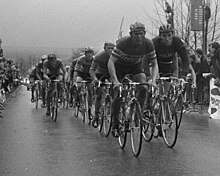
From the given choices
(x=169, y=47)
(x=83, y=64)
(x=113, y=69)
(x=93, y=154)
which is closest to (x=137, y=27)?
(x=113, y=69)

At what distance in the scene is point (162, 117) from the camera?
8109 mm

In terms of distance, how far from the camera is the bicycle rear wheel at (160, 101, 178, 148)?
25.8ft

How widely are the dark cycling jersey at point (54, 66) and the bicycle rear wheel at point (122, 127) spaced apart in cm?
565

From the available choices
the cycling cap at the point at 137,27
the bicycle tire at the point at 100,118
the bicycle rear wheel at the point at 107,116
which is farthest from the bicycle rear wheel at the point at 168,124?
the bicycle tire at the point at 100,118

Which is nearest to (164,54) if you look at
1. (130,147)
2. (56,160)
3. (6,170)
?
(130,147)

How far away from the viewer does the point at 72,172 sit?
6305 millimetres

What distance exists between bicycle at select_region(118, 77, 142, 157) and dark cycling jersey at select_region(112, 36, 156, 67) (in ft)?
1.41

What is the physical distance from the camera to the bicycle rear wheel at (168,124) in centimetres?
788

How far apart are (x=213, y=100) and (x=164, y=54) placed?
16.0 ft

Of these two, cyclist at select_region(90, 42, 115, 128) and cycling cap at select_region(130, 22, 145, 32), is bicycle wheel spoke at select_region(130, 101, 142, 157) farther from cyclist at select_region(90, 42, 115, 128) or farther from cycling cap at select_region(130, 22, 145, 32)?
cyclist at select_region(90, 42, 115, 128)

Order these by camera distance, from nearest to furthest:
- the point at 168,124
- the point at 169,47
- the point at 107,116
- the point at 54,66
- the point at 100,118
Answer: the point at 168,124 < the point at 169,47 < the point at 107,116 < the point at 100,118 < the point at 54,66

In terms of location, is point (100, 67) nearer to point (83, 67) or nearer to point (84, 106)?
point (84, 106)

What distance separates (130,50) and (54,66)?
5959 mm

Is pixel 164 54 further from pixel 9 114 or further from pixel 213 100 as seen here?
pixel 9 114
